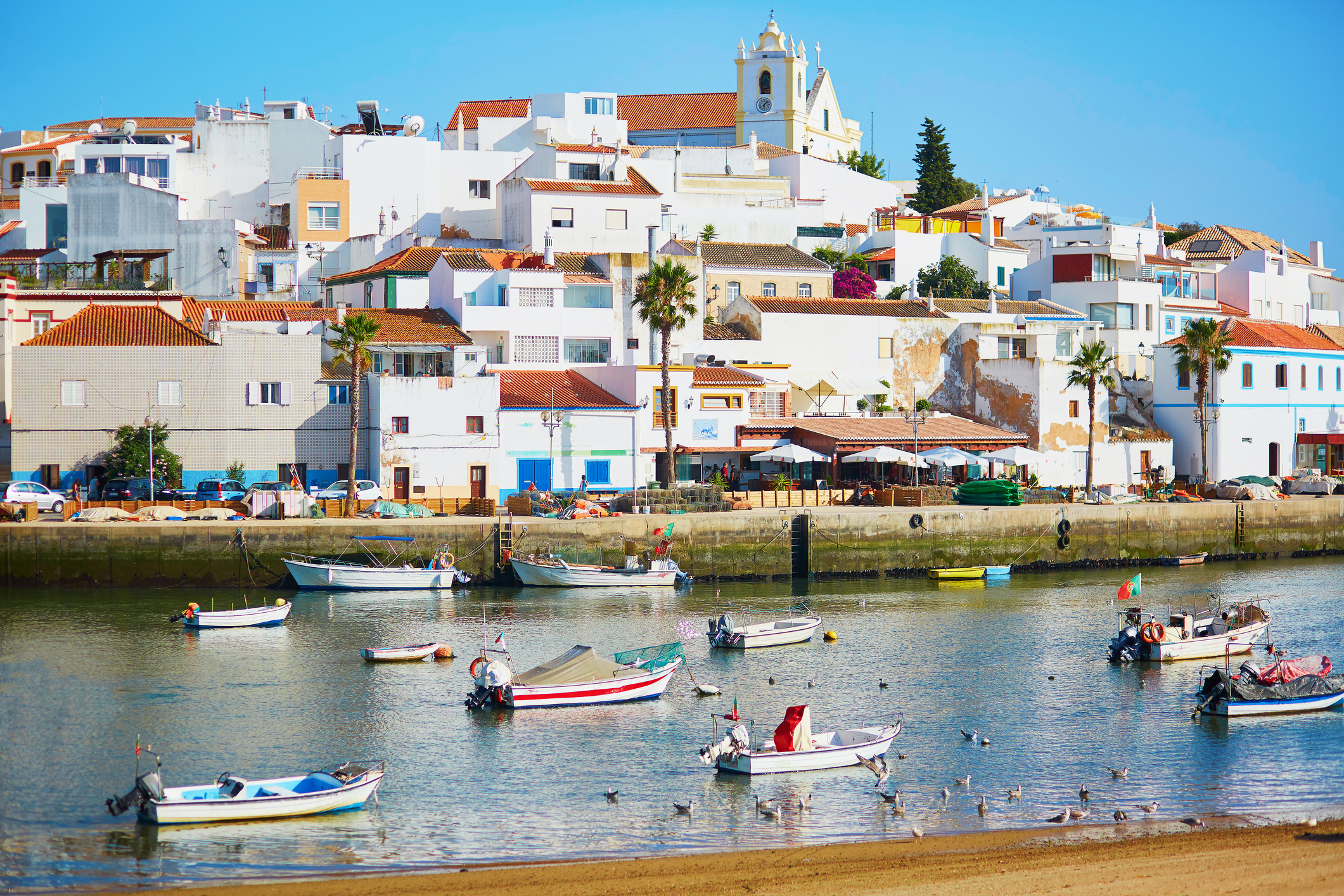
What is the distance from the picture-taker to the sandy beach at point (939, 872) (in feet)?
70.5

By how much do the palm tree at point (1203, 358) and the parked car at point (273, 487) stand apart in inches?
1656

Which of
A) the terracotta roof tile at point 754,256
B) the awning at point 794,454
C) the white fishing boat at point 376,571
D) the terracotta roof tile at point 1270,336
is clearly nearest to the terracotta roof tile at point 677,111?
the terracotta roof tile at point 754,256

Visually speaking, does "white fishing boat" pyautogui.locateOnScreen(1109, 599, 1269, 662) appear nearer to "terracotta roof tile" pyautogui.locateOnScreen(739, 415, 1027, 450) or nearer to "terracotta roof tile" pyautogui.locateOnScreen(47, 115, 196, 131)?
"terracotta roof tile" pyautogui.locateOnScreen(739, 415, 1027, 450)

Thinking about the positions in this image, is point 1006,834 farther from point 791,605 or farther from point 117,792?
point 791,605

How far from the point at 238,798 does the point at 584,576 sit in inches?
1049

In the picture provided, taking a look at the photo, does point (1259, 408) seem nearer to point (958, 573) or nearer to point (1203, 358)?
point (1203, 358)

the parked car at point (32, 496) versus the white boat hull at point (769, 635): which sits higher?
the parked car at point (32, 496)

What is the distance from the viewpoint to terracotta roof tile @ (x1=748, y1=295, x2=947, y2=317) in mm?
73562

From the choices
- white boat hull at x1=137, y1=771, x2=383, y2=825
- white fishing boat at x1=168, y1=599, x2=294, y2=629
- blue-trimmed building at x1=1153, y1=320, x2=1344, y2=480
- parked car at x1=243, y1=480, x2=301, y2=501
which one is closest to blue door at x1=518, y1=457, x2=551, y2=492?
parked car at x1=243, y1=480, x2=301, y2=501

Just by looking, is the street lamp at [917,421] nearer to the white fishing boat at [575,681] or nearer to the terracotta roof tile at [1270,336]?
the terracotta roof tile at [1270,336]

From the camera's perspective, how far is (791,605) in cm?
4834

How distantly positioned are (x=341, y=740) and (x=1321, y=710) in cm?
2234

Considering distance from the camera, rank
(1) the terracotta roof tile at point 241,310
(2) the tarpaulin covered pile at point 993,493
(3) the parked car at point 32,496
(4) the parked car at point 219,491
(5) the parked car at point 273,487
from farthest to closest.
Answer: (1) the terracotta roof tile at point 241,310 < (2) the tarpaulin covered pile at point 993,493 < (5) the parked car at point 273,487 < (4) the parked car at point 219,491 < (3) the parked car at point 32,496

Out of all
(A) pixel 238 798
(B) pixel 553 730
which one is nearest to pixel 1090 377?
(B) pixel 553 730
